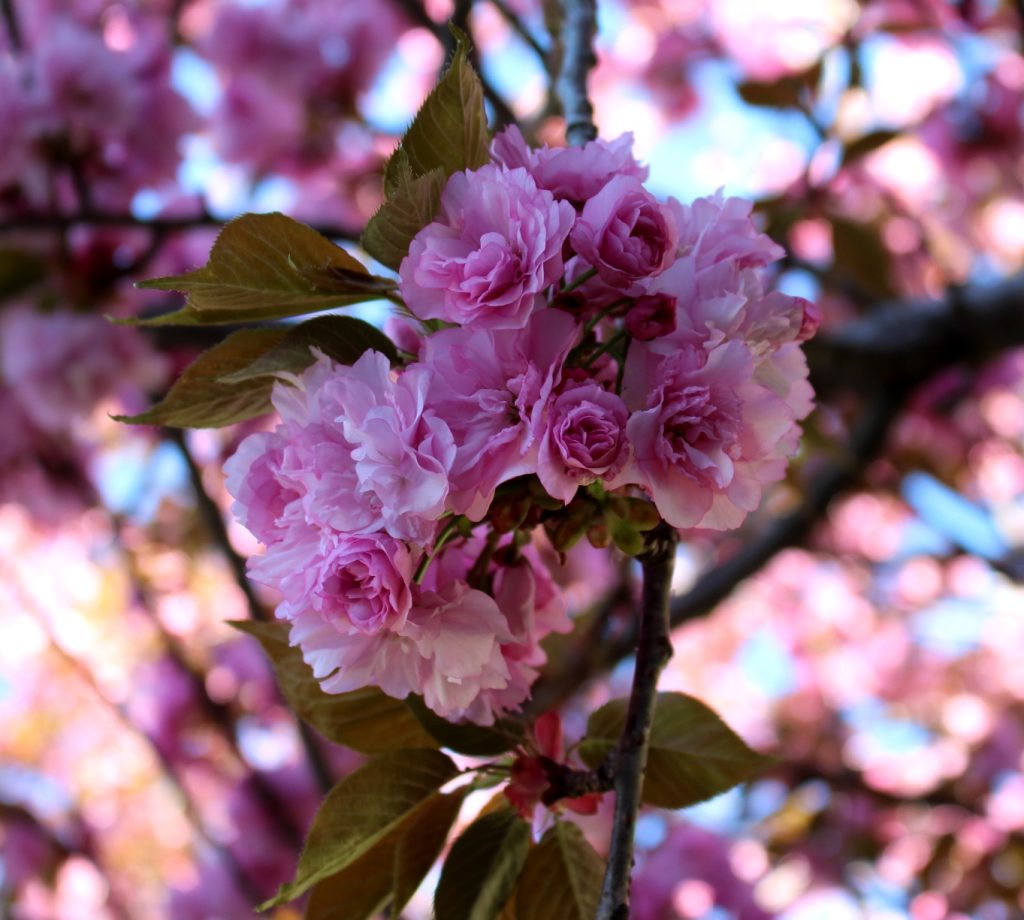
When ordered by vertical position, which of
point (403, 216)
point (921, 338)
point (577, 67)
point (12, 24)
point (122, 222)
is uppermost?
point (12, 24)

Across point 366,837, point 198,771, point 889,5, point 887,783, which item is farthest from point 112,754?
point 366,837

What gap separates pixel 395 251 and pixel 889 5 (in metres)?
2.35

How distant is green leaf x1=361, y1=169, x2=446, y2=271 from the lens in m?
0.45

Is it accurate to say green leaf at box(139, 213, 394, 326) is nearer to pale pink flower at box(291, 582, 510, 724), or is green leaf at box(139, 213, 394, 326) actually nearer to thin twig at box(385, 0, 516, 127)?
pale pink flower at box(291, 582, 510, 724)

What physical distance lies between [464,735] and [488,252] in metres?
0.26

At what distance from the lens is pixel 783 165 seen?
344cm

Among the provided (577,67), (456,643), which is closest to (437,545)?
(456,643)

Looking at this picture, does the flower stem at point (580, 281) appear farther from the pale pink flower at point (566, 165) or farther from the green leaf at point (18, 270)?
the green leaf at point (18, 270)

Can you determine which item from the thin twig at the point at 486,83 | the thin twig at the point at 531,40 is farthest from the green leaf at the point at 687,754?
the thin twig at the point at 486,83

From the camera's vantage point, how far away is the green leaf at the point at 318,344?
0.47 meters

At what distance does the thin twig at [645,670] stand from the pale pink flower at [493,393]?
11 centimetres

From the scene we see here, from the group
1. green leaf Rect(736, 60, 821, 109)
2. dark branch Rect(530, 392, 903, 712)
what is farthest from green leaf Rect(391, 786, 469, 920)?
green leaf Rect(736, 60, 821, 109)

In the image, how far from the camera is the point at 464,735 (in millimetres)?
553

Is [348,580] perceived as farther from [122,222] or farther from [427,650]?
[122,222]
